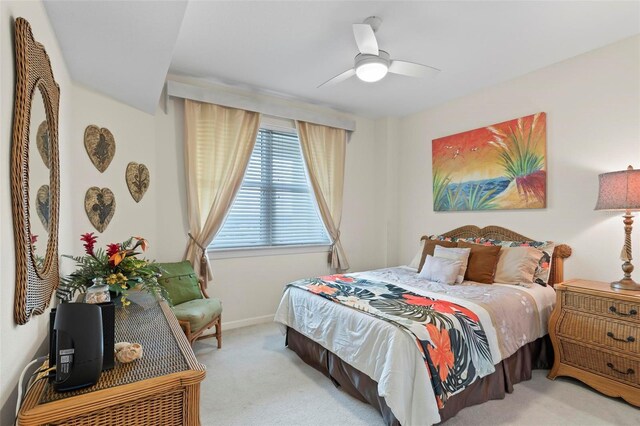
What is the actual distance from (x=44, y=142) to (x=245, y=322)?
9.41 feet

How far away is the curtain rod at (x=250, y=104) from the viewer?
3372mm

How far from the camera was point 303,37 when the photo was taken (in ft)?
8.67

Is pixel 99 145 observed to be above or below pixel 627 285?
above

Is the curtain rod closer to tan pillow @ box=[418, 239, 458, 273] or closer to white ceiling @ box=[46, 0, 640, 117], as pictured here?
white ceiling @ box=[46, 0, 640, 117]

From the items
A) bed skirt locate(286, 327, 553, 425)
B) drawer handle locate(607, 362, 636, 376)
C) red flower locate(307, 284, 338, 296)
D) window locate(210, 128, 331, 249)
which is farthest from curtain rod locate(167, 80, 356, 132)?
drawer handle locate(607, 362, 636, 376)

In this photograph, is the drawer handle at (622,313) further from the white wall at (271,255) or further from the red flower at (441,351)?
the white wall at (271,255)

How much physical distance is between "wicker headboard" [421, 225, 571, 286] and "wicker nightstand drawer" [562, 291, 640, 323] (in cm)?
59

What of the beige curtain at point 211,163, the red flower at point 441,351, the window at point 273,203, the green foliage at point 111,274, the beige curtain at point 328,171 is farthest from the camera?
the beige curtain at point 328,171

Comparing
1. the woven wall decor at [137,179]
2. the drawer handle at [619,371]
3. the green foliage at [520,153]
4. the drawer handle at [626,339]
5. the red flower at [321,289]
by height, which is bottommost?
the drawer handle at [619,371]

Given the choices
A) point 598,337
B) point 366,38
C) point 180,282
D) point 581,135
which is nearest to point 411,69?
point 366,38

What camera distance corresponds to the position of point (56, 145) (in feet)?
5.71

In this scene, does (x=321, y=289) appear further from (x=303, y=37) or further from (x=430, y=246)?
(x=303, y=37)

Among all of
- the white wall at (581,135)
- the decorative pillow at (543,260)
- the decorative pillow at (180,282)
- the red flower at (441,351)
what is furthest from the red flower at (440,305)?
the decorative pillow at (180,282)

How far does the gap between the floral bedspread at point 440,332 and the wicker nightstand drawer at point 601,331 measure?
0.86 metres
